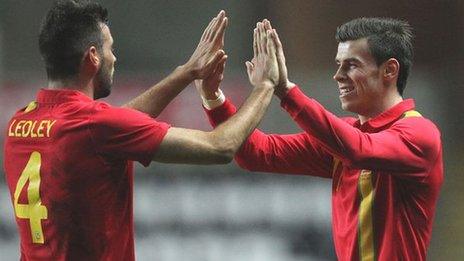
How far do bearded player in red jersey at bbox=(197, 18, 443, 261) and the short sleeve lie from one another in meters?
0.51

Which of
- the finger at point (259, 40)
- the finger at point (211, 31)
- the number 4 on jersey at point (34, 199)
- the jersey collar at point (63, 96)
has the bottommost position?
the number 4 on jersey at point (34, 199)

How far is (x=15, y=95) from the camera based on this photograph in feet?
23.2

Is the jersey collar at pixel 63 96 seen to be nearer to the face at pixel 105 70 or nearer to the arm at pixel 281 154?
the face at pixel 105 70

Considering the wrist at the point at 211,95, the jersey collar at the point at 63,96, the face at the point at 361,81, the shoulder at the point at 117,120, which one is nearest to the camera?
the shoulder at the point at 117,120

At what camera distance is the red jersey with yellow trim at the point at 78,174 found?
11.8ft

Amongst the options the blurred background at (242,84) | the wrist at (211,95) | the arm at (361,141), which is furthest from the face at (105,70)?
the blurred background at (242,84)

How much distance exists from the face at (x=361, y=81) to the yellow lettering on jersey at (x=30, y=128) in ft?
3.51

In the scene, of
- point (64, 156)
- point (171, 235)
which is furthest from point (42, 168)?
point (171, 235)

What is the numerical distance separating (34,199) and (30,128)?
227mm

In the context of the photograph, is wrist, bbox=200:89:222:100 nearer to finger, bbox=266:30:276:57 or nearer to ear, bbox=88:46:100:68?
finger, bbox=266:30:276:57

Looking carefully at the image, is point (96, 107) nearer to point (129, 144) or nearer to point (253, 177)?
point (129, 144)

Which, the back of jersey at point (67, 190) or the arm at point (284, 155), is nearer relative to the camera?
the back of jersey at point (67, 190)

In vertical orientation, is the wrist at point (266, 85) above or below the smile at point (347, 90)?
above

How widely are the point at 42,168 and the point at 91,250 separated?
0.98ft
